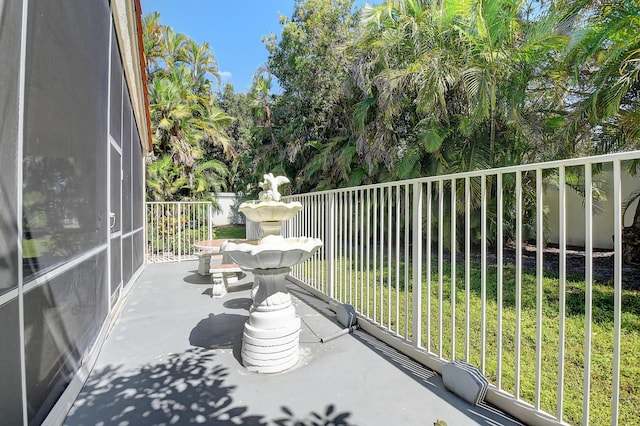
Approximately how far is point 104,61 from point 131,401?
3297 millimetres

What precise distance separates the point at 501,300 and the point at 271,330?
181 cm

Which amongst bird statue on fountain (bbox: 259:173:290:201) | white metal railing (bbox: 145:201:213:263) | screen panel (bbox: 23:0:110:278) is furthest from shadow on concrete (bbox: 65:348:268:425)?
white metal railing (bbox: 145:201:213:263)

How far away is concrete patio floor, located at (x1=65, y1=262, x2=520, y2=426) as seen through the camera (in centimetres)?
205

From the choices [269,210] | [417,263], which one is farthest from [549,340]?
[269,210]

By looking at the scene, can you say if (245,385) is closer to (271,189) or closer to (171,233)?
(271,189)

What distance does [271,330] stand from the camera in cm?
267

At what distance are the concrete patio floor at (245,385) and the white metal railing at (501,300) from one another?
34cm

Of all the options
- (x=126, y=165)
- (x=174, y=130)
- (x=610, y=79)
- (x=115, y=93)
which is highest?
(x=174, y=130)

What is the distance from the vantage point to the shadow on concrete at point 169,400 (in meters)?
2.03

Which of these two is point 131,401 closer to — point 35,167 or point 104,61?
point 35,167

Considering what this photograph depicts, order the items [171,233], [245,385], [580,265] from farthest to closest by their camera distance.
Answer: [171,233], [580,265], [245,385]

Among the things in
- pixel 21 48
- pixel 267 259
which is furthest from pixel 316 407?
pixel 21 48

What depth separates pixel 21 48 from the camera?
58.1 inches

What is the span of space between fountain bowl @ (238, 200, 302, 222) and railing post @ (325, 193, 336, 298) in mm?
1180
